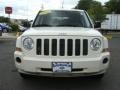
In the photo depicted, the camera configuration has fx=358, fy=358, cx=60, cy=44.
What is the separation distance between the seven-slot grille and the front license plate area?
0.68 ft

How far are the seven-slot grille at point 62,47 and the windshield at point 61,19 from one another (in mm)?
1481

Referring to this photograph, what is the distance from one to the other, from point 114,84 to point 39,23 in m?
2.42

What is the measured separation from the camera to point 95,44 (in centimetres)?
718

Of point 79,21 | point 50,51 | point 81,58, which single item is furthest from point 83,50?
point 79,21

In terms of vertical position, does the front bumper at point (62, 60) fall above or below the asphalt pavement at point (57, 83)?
above

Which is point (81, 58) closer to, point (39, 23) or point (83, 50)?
point (83, 50)

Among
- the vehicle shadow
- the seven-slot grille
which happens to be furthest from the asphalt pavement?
the seven-slot grille

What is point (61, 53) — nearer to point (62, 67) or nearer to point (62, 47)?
point (62, 47)

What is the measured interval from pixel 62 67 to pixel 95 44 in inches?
33.2

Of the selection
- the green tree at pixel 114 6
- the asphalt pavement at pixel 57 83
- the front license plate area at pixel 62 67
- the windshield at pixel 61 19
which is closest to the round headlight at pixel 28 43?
the front license plate area at pixel 62 67

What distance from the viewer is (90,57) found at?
7098 mm

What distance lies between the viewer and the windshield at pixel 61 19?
8.57 meters

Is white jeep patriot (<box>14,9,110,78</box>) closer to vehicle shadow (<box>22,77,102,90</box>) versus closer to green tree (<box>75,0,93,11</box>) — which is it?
vehicle shadow (<box>22,77,102,90</box>)

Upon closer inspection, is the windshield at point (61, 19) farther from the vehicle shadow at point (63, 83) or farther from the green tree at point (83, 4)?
the green tree at point (83, 4)
